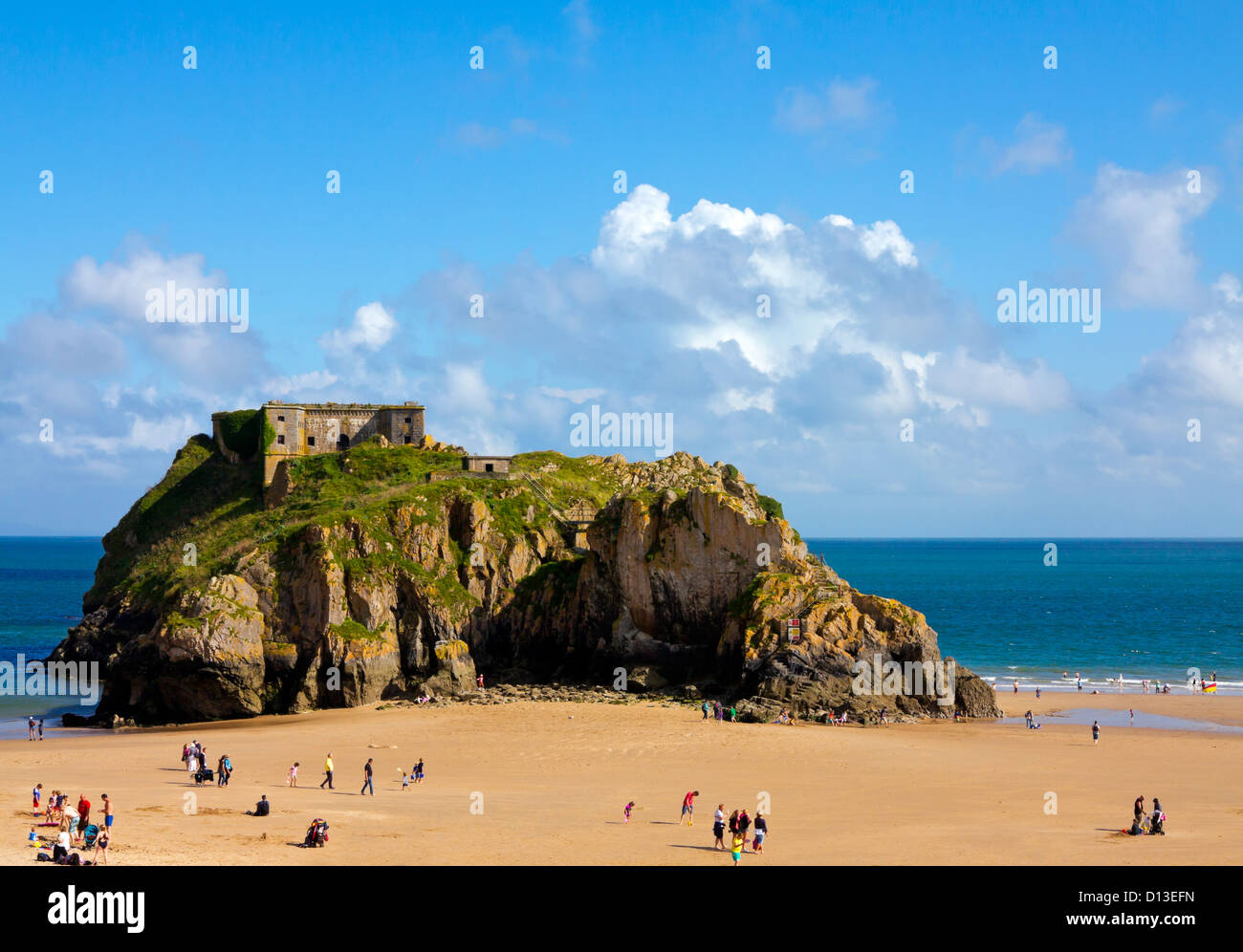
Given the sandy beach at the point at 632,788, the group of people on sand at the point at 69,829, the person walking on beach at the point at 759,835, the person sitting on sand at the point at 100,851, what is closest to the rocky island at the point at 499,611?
the sandy beach at the point at 632,788

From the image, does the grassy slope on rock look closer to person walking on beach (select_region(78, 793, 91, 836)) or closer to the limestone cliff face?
the limestone cliff face

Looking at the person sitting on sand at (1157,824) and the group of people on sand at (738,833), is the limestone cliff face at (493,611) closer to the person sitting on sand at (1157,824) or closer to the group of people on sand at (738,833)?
the person sitting on sand at (1157,824)

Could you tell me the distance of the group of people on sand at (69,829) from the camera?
24.5 metres

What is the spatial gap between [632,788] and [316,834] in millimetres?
13040

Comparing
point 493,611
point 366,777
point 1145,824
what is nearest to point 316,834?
point 366,777

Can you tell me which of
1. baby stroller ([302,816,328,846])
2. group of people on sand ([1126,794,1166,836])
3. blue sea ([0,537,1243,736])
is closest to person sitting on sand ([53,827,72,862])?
baby stroller ([302,816,328,846])

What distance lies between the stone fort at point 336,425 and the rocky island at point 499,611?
11313 mm

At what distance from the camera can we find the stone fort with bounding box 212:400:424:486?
8169 cm

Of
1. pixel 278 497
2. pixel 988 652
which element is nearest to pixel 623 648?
pixel 278 497

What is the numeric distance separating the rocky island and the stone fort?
11.3 meters

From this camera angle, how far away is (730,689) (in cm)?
5675

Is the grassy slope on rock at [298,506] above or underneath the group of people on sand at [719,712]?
above

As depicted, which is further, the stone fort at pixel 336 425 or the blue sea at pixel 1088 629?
the stone fort at pixel 336 425

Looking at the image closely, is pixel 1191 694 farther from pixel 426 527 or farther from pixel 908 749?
pixel 426 527
